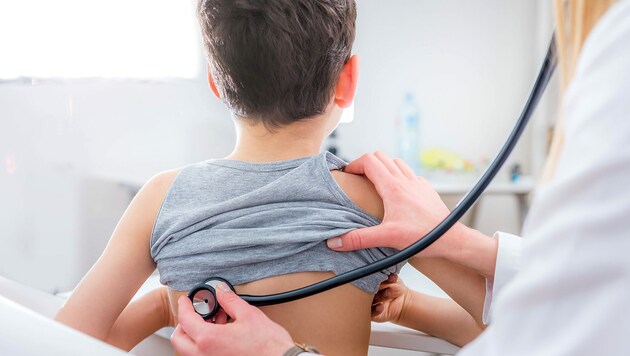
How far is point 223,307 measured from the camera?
883 mm

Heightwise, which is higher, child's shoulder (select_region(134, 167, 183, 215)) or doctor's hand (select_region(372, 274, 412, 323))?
child's shoulder (select_region(134, 167, 183, 215))

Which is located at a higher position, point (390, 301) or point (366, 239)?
point (366, 239)

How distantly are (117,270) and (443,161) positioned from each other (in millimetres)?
2431

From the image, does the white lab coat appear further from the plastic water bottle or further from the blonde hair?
the plastic water bottle

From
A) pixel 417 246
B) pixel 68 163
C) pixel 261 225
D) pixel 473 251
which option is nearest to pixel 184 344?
pixel 261 225

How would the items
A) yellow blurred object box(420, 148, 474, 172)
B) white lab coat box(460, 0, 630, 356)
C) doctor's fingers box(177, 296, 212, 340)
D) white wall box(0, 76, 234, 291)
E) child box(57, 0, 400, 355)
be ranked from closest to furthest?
white lab coat box(460, 0, 630, 356)
doctor's fingers box(177, 296, 212, 340)
child box(57, 0, 400, 355)
white wall box(0, 76, 234, 291)
yellow blurred object box(420, 148, 474, 172)

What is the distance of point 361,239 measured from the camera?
936mm

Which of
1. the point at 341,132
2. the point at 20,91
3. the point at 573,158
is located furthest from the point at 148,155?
the point at 573,158

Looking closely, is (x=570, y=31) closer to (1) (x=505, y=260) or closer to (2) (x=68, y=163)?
(1) (x=505, y=260)

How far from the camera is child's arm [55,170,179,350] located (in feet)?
3.32

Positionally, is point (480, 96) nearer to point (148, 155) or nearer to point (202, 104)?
point (202, 104)

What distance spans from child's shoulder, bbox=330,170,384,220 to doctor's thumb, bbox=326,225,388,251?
0.06 meters

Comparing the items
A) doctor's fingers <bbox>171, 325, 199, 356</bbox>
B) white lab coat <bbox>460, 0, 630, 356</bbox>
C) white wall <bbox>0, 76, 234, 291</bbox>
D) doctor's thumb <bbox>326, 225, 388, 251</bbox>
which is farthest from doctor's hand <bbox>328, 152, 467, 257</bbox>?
white wall <bbox>0, 76, 234, 291</bbox>

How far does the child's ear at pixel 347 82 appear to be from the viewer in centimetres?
108
